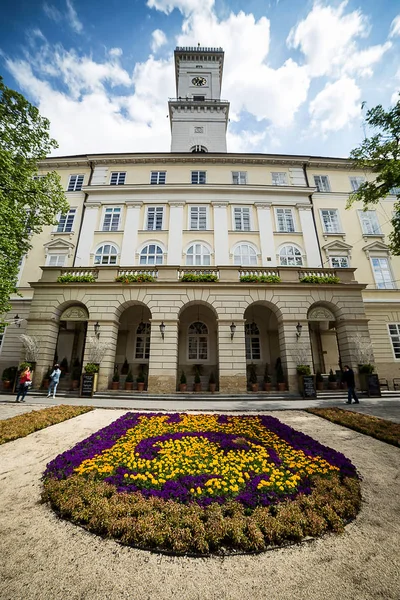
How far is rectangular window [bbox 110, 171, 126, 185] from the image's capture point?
85.5ft

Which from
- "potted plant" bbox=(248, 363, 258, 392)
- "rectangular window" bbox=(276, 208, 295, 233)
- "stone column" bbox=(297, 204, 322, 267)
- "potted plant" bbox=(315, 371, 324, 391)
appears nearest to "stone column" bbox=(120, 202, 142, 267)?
"potted plant" bbox=(248, 363, 258, 392)

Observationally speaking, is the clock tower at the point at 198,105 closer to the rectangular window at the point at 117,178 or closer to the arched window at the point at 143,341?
the rectangular window at the point at 117,178

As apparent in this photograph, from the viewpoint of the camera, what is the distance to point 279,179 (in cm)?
2623

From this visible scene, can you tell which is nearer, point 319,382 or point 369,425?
point 369,425

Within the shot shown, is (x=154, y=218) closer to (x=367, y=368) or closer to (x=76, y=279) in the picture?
(x=76, y=279)

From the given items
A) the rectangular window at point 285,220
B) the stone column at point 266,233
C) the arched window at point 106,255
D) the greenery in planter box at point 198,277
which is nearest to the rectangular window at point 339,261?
the rectangular window at point 285,220

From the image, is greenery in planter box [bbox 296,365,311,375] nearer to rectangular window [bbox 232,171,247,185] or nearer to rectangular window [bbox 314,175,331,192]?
rectangular window [bbox 232,171,247,185]

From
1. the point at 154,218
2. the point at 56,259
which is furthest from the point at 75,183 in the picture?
the point at 154,218

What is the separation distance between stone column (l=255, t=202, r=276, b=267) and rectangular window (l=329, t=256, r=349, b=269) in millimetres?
5451

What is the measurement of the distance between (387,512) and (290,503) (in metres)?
1.37

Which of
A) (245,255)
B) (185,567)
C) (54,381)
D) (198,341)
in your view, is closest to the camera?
(185,567)

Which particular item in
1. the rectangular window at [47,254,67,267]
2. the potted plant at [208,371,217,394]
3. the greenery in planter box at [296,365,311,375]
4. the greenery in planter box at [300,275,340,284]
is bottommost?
the potted plant at [208,371,217,394]

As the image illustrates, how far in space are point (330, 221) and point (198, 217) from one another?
1285cm

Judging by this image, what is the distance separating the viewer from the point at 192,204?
24531 mm
